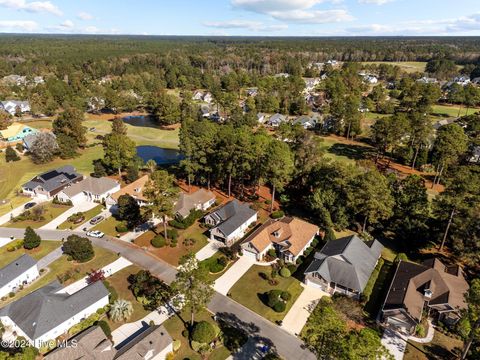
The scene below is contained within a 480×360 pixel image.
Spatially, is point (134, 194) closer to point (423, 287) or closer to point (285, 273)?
point (285, 273)

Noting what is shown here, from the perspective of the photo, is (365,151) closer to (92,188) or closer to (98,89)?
(92,188)

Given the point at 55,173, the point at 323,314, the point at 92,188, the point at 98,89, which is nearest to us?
the point at 323,314

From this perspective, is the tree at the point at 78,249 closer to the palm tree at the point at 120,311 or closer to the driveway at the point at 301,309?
the palm tree at the point at 120,311

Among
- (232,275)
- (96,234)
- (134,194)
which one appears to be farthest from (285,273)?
(134,194)

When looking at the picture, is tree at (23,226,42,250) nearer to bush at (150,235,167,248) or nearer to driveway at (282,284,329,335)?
bush at (150,235,167,248)

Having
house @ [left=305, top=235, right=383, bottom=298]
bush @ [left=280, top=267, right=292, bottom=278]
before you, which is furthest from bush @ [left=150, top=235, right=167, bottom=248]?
house @ [left=305, top=235, right=383, bottom=298]

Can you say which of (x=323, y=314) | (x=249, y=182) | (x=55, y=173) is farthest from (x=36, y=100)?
(x=323, y=314)
